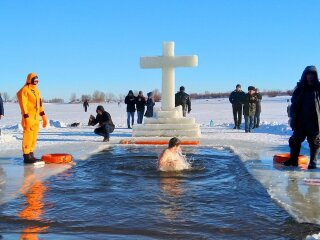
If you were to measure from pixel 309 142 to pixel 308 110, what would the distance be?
2.00 feet

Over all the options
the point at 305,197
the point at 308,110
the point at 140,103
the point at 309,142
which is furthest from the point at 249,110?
the point at 305,197

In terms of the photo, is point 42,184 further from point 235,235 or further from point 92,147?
point 92,147

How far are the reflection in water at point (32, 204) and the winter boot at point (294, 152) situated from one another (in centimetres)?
449

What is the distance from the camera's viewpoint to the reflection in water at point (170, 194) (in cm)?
493

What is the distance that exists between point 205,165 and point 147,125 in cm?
670

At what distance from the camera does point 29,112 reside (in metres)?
8.73

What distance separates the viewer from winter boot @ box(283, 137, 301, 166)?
8297mm

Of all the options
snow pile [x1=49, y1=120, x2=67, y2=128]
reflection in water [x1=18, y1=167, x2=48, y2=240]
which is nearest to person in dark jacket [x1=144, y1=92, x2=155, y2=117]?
snow pile [x1=49, y1=120, x2=67, y2=128]

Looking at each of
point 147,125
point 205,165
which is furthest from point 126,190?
point 147,125

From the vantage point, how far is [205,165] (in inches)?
342

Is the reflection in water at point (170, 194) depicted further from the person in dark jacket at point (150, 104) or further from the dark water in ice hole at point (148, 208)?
the person in dark jacket at point (150, 104)

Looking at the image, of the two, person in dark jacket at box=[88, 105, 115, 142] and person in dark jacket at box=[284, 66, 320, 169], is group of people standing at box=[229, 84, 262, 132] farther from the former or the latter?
person in dark jacket at box=[284, 66, 320, 169]

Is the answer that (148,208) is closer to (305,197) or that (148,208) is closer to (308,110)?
(305,197)

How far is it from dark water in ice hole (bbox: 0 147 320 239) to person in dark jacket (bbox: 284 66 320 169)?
4.35 feet
